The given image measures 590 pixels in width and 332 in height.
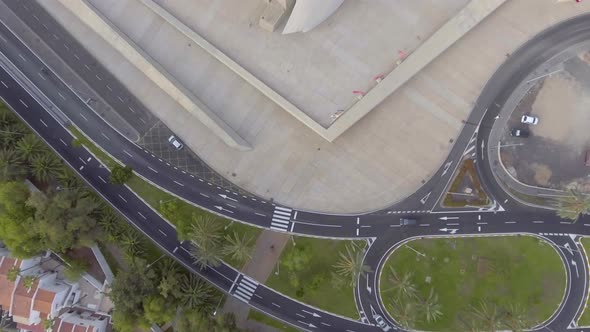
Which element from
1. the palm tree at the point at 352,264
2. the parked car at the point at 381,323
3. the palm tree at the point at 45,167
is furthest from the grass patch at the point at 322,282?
the palm tree at the point at 45,167

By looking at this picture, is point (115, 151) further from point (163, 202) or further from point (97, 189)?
point (163, 202)

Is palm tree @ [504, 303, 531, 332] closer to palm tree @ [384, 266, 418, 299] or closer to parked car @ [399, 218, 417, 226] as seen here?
palm tree @ [384, 266, 418, 299]

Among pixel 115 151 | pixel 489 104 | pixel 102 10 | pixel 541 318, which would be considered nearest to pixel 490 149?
pixel 489 104

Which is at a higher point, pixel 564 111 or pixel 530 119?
pixel 564 111

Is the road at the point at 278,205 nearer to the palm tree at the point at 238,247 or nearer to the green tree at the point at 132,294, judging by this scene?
the palm tree at the point at 238,247

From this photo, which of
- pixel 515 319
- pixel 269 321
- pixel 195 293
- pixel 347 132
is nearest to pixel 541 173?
pixel 515 319

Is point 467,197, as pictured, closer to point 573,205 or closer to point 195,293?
point 573,205

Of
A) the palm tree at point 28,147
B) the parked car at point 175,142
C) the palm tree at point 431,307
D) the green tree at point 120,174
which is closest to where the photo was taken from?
the palm tree at point 431,307
